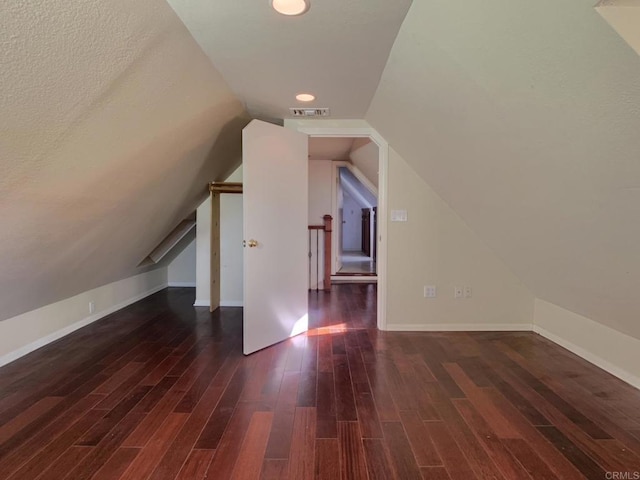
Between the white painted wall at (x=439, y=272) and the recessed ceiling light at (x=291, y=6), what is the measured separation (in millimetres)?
1899

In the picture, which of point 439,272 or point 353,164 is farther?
point 353,164

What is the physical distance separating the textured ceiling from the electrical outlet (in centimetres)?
190

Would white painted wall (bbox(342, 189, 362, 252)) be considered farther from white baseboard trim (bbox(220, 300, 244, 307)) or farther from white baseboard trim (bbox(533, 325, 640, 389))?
white baseboard trim (bbox(533, 325, 640, 389))

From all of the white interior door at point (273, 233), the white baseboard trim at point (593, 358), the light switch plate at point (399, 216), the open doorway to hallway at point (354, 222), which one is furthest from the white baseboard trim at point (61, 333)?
the open doorway to hallway at point (354, 222)

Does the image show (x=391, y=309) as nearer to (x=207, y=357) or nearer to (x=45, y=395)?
(x=207, y=357)

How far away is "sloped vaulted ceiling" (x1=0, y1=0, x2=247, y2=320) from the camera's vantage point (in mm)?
1241

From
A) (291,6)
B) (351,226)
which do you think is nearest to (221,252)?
(291,6)

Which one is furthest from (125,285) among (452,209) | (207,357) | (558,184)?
(558,184)

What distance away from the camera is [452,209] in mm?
3287

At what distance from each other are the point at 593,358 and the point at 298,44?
310cm

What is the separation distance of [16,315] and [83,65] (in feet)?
7.44

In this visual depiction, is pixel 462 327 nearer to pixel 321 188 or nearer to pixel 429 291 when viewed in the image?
pixel 429 291

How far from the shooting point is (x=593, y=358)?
261 centimetres

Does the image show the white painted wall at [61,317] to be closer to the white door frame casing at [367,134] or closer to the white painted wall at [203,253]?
the white painted wall at [203,253]
